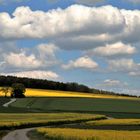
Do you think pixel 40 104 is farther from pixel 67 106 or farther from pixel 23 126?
pixel 23 126

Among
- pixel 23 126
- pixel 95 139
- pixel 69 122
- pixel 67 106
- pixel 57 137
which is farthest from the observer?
pixel 67 106

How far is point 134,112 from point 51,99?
134ft

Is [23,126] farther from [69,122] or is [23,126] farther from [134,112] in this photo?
[134,112]

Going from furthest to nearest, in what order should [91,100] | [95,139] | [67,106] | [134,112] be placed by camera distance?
[91,100], [67,106], [134,112], [95,139]

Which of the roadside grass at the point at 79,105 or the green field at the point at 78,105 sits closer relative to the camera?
the green field at the point at 78,105

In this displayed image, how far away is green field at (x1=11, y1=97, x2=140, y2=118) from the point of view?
150375mm

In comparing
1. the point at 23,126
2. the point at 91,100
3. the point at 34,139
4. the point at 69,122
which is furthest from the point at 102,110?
the point at 34,139

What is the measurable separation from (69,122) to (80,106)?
5885 centimetres

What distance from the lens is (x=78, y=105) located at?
16162cm

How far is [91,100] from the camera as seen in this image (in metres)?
171

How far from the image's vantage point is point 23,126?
275 ft

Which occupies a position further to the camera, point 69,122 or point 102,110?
point 102,110

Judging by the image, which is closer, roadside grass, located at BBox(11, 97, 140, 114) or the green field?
the green field

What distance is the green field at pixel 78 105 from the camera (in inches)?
5920
